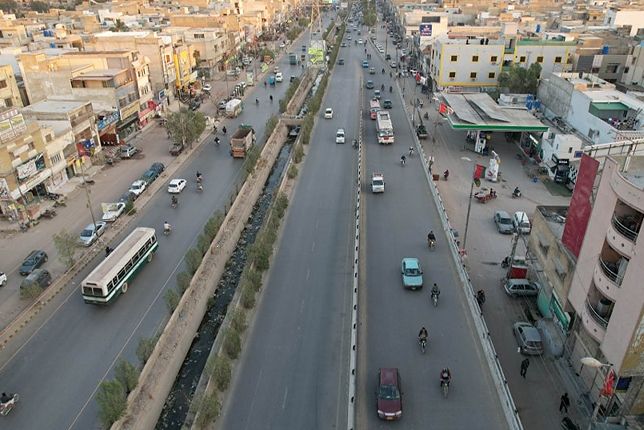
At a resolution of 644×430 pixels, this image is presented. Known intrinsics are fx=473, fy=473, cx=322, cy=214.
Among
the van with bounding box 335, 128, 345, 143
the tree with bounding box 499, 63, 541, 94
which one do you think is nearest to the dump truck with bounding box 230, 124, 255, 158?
the van with bounding box 335, 128, 345, 143

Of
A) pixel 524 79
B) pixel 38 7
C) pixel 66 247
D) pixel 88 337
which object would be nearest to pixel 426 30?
pixel 524 79

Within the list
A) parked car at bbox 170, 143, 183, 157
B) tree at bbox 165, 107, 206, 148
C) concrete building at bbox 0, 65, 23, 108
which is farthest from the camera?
concrete building at bbox 0, 65, 23, 108

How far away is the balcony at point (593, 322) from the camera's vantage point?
19655mm

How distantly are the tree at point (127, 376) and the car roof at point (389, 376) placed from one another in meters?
10.6

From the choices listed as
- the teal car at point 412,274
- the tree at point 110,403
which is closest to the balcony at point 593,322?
the teal car at point 412,274

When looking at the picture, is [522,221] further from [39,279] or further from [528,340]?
[39,279]

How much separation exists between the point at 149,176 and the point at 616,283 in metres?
37.0

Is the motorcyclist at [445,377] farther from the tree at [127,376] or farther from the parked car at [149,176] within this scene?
the parked car at [149,176]

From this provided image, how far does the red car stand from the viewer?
60.0ft

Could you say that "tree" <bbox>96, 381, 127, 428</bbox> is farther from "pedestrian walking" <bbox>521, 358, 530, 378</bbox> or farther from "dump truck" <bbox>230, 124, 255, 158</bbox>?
"dump truck" <bbox>230, 124, 255, 158</bbox>

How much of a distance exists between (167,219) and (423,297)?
69.0ft

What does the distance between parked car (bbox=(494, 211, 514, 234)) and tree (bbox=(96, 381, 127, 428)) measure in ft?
90.6

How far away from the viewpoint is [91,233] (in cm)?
3309

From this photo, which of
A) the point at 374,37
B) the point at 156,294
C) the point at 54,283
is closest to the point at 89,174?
the point at 54,283
